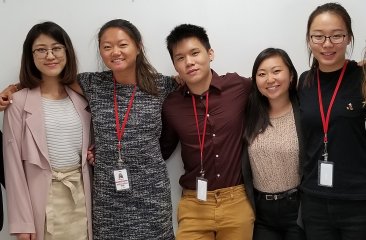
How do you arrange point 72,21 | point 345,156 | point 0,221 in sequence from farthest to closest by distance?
1. point 72,21
2. point 0,221
3. point 345,156

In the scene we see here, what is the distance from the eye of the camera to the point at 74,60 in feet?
7.14

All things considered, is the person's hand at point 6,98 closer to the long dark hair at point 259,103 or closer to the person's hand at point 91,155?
the person's hand at point 91,155

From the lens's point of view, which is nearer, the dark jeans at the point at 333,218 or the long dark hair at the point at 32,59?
the dark jeans at the point at 333,218

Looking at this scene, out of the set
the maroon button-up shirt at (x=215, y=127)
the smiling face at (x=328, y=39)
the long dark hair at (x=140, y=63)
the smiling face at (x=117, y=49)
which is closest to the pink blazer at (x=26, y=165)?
the smiling face at (x=117, y=49)

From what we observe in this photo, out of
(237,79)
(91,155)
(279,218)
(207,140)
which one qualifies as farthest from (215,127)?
(91,155)

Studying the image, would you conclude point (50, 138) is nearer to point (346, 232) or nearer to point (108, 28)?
point (108, 28)

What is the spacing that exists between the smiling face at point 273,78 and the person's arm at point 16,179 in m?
1.32

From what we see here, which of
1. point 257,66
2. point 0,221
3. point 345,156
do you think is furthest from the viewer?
point 257,66

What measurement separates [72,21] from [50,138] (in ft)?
2.53

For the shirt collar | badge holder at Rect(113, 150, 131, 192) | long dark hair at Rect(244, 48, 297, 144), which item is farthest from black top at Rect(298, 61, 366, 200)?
badge holder at Rect(113, 150, 131, 192)

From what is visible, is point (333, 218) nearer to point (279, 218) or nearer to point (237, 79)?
point (279, 218)

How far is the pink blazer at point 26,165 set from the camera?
197 centimetres

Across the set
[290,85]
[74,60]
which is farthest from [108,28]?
[290,85]

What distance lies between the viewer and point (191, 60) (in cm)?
212
